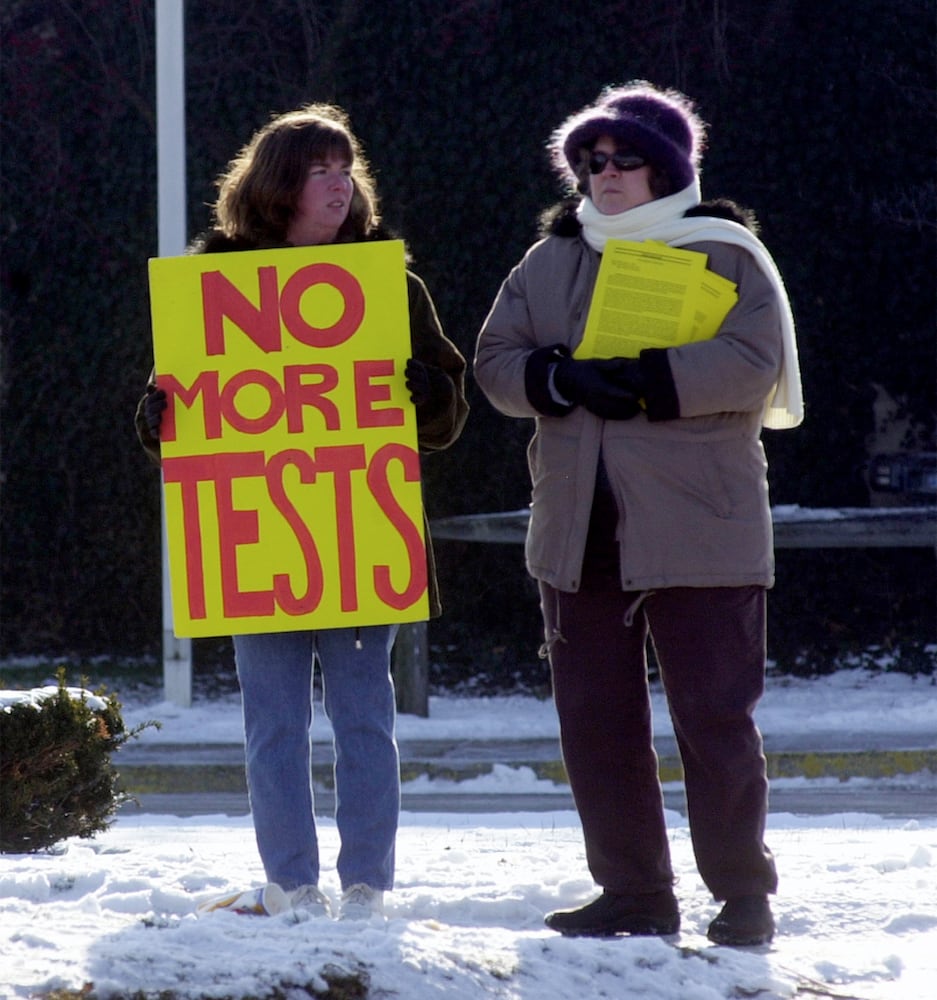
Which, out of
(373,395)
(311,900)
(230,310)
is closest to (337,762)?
(311,900)

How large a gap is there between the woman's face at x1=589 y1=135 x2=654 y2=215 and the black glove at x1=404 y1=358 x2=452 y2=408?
0.50 metres

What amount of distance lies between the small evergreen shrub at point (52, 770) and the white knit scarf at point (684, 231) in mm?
2362

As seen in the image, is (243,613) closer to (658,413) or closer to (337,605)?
(337,605)

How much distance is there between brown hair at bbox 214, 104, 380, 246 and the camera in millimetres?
3885

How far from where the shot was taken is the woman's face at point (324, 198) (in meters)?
3.89

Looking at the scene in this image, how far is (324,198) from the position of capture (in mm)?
3902

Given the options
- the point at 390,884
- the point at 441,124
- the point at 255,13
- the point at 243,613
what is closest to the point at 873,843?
the point at 390,884

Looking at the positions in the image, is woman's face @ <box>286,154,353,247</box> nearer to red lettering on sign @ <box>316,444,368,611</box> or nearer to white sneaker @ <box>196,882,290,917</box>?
red lettering on sign @ <box>316,444,368,611</box>

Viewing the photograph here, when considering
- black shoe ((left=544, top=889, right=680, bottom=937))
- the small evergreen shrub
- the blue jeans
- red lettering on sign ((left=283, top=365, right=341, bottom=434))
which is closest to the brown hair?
red lettering on sign ((left=283, top=365, right=341, bottom=434))

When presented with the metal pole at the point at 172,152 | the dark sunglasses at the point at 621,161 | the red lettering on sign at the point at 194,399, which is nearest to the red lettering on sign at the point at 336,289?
the red lettering on sign at the point at 194,399

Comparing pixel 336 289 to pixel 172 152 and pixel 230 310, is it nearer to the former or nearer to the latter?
pixel 230 310

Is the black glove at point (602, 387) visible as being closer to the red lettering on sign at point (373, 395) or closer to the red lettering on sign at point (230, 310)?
the red lettering on sign at point (373, 395)

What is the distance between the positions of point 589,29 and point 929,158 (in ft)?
7.01

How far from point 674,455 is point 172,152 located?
19.8 feet
